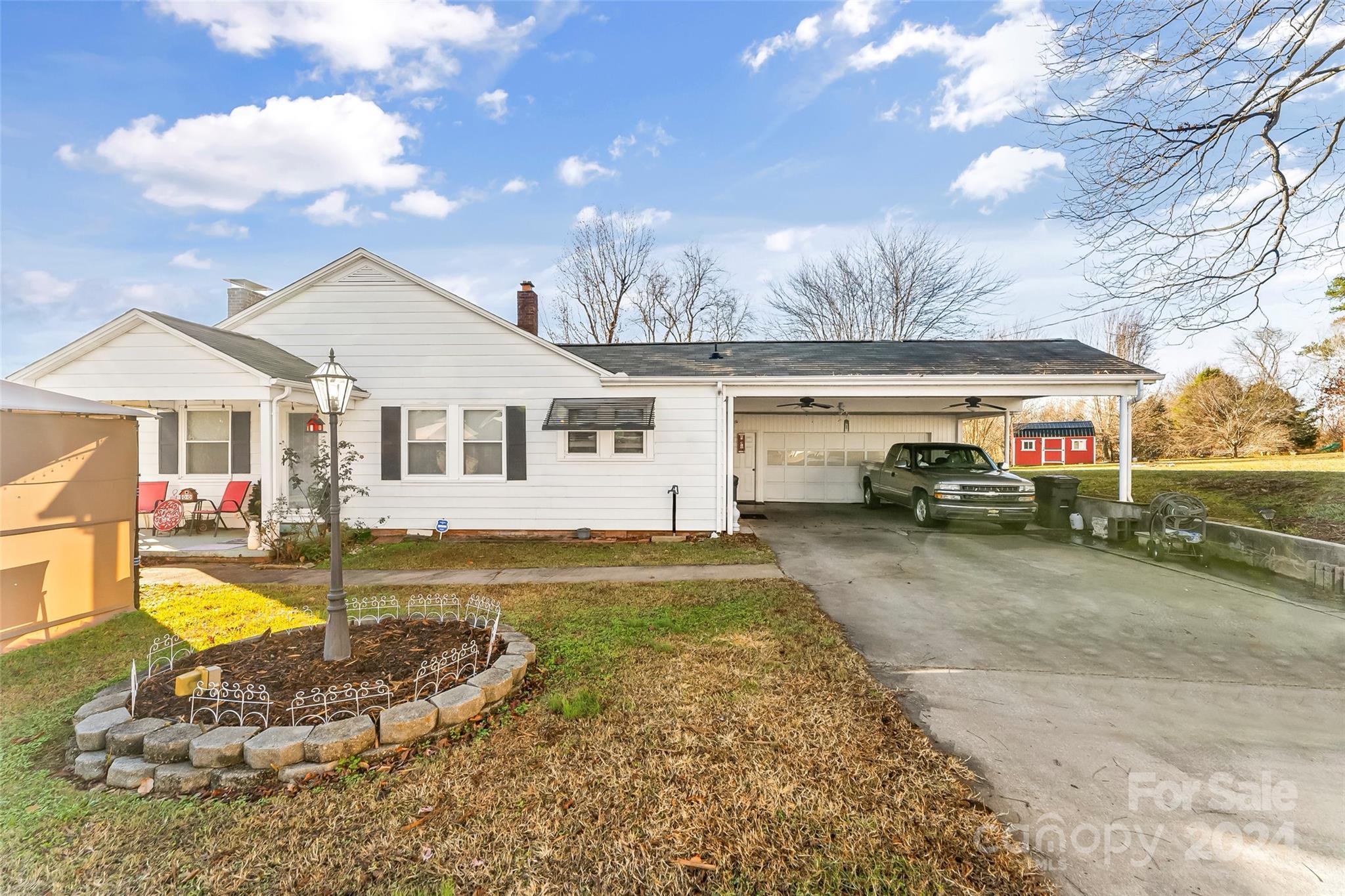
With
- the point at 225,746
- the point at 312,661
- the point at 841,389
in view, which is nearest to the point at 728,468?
the point at 841,389

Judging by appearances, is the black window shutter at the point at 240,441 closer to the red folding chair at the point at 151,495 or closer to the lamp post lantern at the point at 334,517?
the red folding chair at the point at 151,495

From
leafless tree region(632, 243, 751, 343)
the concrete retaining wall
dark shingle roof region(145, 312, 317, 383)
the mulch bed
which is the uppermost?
leafless tree region(632, 243, 751, 343)

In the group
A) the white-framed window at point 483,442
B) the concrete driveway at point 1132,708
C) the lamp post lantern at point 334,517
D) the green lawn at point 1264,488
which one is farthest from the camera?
the white-framed window at point 483,442

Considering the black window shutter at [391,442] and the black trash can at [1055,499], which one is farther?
the black trash can at [1055,499]

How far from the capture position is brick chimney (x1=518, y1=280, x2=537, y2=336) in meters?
11.3

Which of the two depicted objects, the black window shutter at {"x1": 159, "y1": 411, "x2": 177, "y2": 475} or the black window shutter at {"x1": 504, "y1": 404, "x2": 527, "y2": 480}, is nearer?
the black window shutter at {"x1": 504, "y1": 404, "x2": 527, "y2": 480}

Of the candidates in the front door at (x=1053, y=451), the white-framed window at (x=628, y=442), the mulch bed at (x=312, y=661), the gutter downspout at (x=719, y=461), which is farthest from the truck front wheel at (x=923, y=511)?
the front door at (x=1053, y=451)

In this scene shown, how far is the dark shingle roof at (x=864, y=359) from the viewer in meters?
9.78

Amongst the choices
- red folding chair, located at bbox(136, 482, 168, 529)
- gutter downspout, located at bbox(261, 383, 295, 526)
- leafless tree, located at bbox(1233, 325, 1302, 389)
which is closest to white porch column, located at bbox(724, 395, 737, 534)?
gutter downspout, located at bbox(261, 383, 295, 526)

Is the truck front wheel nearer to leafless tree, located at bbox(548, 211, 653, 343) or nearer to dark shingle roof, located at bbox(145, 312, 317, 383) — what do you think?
dark shingle roof, located at bbox(145, 312, 317, 383)

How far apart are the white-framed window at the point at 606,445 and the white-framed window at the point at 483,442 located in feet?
3.81

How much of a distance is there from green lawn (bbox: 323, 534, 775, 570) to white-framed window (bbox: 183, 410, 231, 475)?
3.75 m

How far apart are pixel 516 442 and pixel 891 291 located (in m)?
22.0

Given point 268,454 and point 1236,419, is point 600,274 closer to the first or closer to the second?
point 268,454
